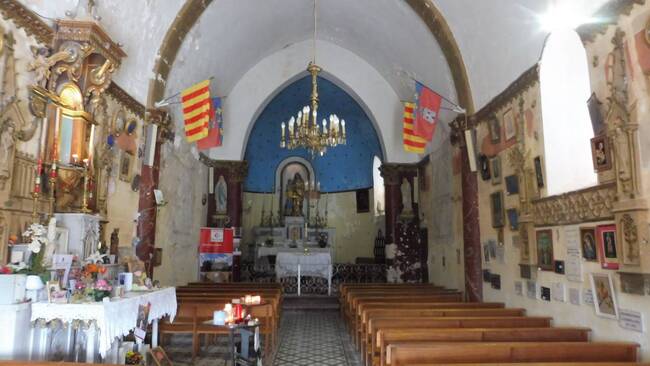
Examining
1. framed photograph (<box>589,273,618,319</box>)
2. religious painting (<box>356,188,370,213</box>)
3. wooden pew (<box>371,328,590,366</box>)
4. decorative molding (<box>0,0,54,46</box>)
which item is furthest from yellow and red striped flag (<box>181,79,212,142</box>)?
religious painting (<box>356,188,370,213</box>)

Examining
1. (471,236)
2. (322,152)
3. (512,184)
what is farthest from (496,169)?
(322,152)

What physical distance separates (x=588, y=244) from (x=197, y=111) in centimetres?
684

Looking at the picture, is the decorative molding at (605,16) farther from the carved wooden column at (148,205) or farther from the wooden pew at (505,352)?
the carved wooden column at (148,205)

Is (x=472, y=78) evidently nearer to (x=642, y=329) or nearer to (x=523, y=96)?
(x=523, y=96)

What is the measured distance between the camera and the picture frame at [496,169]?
7.66m

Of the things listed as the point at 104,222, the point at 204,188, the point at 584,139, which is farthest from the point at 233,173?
the point at 584,139

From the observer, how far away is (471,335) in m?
4.54

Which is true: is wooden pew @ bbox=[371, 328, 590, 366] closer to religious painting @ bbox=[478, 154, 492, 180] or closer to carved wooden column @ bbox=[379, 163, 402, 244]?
religious painting @ bbox=[478, 154, 492, 180]

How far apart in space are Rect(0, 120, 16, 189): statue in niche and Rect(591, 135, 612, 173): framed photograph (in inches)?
257

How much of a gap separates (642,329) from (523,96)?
388cm

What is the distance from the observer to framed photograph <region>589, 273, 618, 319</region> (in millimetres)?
4695

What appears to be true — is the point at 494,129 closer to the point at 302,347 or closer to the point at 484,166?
the point at 484,166

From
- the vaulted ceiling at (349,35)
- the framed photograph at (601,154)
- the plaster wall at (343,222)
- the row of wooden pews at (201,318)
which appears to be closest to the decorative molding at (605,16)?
the vaulted ceiling at (349,35)

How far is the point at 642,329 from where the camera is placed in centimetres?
422
